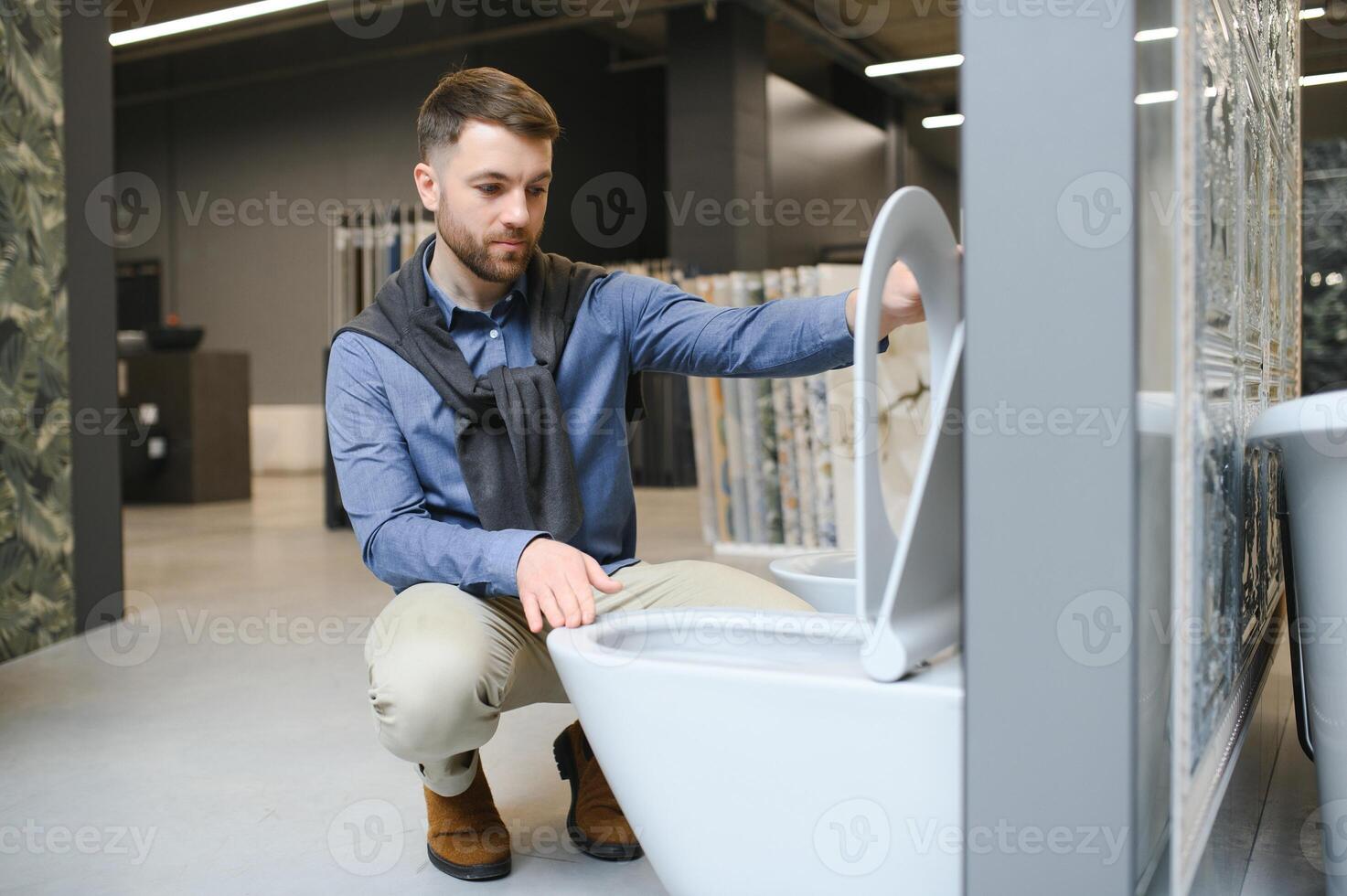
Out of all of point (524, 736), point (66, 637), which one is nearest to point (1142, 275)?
point (524, 736)

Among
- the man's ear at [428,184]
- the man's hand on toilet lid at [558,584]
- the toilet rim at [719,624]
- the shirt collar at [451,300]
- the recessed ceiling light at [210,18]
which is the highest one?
the recessed ceiling light at [210,18]

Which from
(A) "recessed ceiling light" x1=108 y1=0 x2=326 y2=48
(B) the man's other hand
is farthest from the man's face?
(A) "recessed ceiling light" x1=108 y1=0 x2=326 y2=48

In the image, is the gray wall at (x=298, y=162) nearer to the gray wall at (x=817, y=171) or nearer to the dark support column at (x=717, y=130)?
the gray wall at (x=817, y=171)

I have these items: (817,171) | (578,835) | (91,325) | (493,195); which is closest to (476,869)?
(578,835)

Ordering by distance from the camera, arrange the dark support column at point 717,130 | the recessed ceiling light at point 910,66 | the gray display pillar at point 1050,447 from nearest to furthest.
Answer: the gray display pillar at point 1050,447 < the dark support column at point 717,130 < the recessed ceiling light at point 910,66

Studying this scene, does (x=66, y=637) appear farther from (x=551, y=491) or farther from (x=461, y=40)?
(x=461, y=40)

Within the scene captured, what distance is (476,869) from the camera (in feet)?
4.85

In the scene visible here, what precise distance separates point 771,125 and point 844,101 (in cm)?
185

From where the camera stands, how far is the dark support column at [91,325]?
3.01m

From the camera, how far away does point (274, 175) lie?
9.63 meters

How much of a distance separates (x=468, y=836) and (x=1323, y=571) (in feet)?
3.53

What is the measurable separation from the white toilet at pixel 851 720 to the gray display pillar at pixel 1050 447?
65 millimetres

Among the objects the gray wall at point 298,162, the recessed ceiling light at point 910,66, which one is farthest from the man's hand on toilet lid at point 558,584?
the recessed ceiling light at point 910,66

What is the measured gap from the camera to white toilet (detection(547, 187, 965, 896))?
39.1 inches
